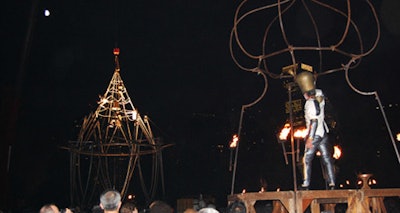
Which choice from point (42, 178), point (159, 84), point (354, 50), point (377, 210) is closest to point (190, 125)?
point (159, 84)

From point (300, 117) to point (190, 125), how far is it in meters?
9.01

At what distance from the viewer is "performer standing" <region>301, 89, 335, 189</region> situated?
249 inches

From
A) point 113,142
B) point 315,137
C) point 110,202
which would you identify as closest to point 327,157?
point 315,137

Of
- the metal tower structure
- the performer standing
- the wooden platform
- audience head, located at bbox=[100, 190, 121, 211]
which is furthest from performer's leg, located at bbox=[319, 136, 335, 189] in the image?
the metal tower structure

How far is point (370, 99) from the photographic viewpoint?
18.2 meters

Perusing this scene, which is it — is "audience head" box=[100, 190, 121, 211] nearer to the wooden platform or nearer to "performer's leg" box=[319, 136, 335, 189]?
the wooden platform

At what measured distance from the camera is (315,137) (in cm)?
636

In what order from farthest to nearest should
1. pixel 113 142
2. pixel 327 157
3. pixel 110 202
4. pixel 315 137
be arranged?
pixel 113 142 < pixel 327 157 < pixel 315 137 < pixel 110 202

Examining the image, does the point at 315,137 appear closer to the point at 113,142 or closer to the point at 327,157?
the point at 327,157

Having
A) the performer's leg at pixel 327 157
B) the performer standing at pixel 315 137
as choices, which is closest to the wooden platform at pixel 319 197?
the performer's leg at pixel 327 157

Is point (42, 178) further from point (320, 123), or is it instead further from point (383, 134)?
point (383, 134)

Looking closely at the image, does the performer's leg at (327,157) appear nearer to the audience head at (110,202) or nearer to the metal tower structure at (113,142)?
the audience head at (110,202)

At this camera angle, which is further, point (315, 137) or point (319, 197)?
point (315, 137)

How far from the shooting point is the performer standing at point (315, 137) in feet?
20.7
